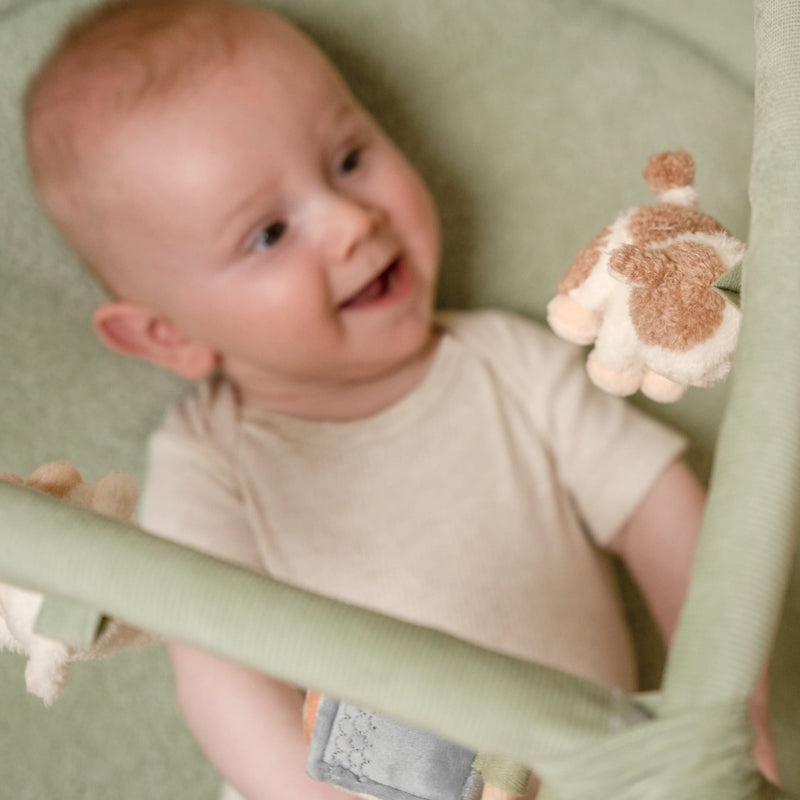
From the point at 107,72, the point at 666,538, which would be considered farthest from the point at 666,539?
the point at 107,72

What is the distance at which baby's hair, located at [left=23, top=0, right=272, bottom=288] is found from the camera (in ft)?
2.22

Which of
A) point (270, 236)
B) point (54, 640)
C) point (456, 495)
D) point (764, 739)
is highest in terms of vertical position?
point (270, 236)

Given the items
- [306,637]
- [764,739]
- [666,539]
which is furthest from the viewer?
[666,539]

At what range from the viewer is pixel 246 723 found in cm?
66

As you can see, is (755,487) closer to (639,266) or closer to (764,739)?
(639,266)

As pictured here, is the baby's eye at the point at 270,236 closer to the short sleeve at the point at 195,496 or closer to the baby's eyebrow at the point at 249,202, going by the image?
the baby's eyebrow at the point at 249,202

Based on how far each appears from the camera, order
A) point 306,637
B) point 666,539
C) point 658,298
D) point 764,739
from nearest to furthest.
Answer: point 306,637, point 658,298, point 764,739, point 666,539

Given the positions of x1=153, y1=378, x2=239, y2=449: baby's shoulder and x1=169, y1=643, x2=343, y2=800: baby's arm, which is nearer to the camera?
x1=169, y1=643, x2=343, y2=800: baby's arm

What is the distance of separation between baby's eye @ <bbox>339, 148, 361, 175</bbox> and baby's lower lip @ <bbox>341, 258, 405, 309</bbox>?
85 millimetres

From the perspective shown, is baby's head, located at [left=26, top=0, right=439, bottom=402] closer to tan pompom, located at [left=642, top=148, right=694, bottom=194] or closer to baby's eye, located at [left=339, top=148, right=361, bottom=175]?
baby's eye, located at [left=339, top=148, right=361, bottom=175]

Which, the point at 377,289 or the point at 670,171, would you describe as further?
the point at 377,289

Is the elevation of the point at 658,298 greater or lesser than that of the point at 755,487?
greater

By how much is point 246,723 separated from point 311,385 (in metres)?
0.30

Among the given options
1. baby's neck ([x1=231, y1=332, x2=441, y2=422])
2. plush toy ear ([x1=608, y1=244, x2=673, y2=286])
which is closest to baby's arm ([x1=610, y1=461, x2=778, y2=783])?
baby's neck ([x1=231, y1=332, x2=441, y2=422])
